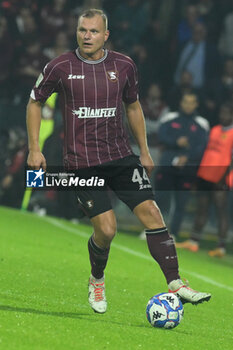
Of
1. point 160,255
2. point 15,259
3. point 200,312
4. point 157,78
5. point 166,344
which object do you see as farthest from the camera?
point 157,78

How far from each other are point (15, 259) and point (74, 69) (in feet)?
13.3

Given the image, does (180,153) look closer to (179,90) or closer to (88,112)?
(179,90)

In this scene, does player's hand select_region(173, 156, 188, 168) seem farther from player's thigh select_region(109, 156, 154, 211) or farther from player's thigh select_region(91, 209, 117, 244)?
player's thigh select_region(91, 209, 117, 244)

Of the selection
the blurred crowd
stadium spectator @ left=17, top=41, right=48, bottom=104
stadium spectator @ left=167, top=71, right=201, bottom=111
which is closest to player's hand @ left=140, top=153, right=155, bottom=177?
the blurred crowd

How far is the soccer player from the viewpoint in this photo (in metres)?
7.73

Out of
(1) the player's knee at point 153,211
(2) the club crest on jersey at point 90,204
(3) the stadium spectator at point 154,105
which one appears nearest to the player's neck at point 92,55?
(2) the club crest on jersey at point 90,204

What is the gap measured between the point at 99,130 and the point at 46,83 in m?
0.56

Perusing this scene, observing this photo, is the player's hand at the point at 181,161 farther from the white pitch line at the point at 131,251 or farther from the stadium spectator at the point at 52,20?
the stadium spectator at the point at 52,20

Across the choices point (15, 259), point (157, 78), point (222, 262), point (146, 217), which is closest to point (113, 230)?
point (146, 217)

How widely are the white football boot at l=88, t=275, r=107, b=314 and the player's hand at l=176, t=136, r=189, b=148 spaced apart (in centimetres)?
783

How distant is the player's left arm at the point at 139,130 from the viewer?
26.5 feet

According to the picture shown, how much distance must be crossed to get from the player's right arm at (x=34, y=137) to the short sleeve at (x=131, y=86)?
0.72 metres

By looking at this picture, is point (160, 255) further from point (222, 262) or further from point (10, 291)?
point (222, 262)

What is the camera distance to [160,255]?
7.70 m
